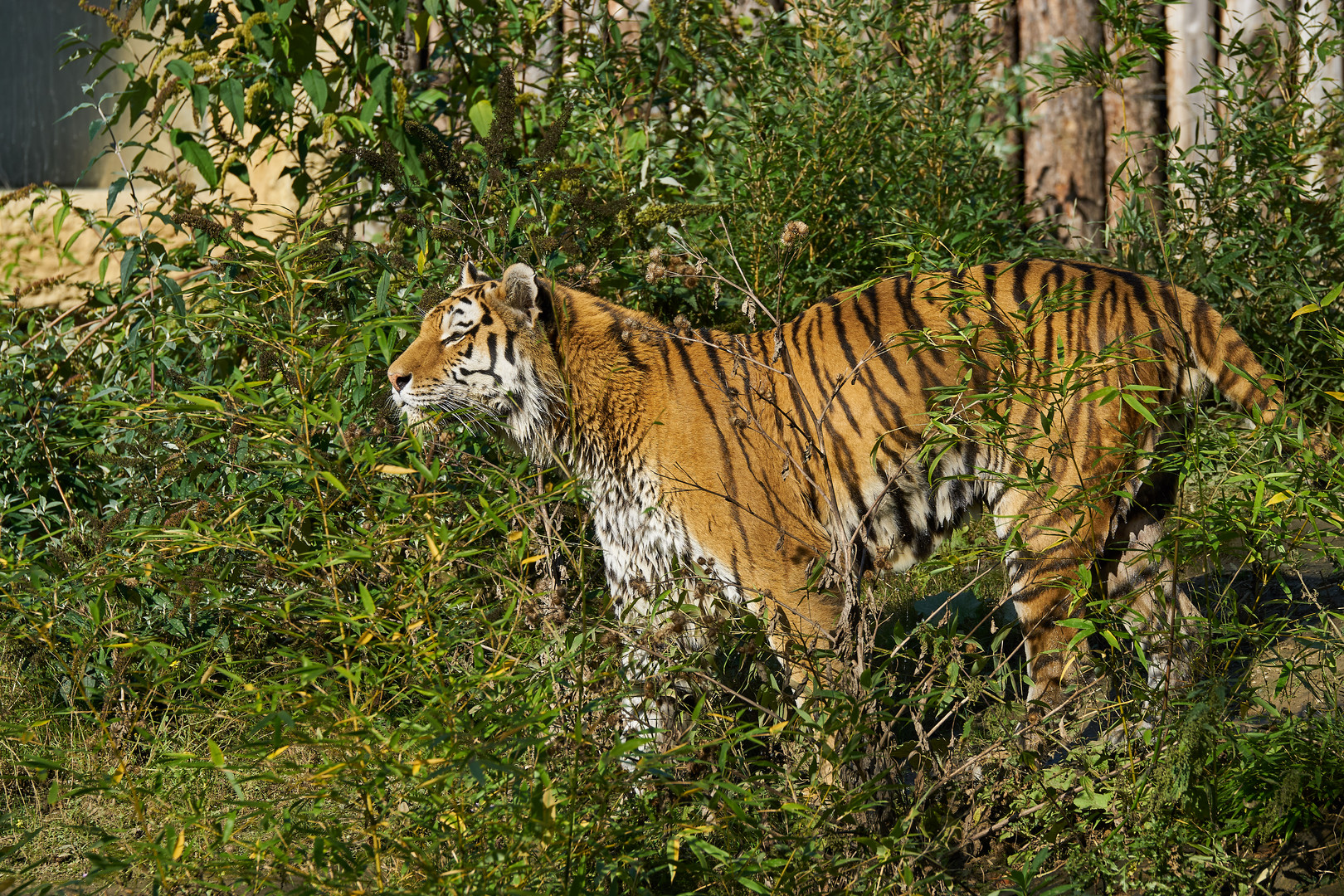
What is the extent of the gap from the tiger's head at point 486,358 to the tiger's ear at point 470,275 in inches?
3.5

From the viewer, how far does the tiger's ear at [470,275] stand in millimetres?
3570

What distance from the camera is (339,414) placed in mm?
2379

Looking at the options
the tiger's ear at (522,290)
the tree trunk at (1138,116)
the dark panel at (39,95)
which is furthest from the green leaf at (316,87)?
the dark panel at (39,95)

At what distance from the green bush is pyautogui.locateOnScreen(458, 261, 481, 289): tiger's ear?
0.85 feet

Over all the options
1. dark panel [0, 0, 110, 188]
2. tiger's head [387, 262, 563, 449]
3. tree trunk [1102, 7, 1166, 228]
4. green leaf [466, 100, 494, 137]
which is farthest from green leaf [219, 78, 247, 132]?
dark panel [0, 0, 110, 188]

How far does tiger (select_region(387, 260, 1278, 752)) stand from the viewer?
3.12 meters

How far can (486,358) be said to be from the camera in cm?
345

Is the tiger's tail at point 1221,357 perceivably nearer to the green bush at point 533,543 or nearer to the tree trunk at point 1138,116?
the green bush at point 533,543

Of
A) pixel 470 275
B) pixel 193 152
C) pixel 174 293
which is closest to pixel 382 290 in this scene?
pixel 470 275

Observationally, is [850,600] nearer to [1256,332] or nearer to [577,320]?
[577,320]

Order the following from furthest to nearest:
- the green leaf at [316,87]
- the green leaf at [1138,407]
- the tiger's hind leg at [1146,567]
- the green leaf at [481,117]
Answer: the green leaf at [481,117]
the green leaf at [316,87]
the tiger's hind leg at [1146,567]
the green leaf at [1138,407]

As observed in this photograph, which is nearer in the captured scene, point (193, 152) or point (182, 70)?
point (182, 70)

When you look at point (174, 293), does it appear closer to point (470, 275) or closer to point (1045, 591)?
point (470, 275)

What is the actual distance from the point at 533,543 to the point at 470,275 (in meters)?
0.89
